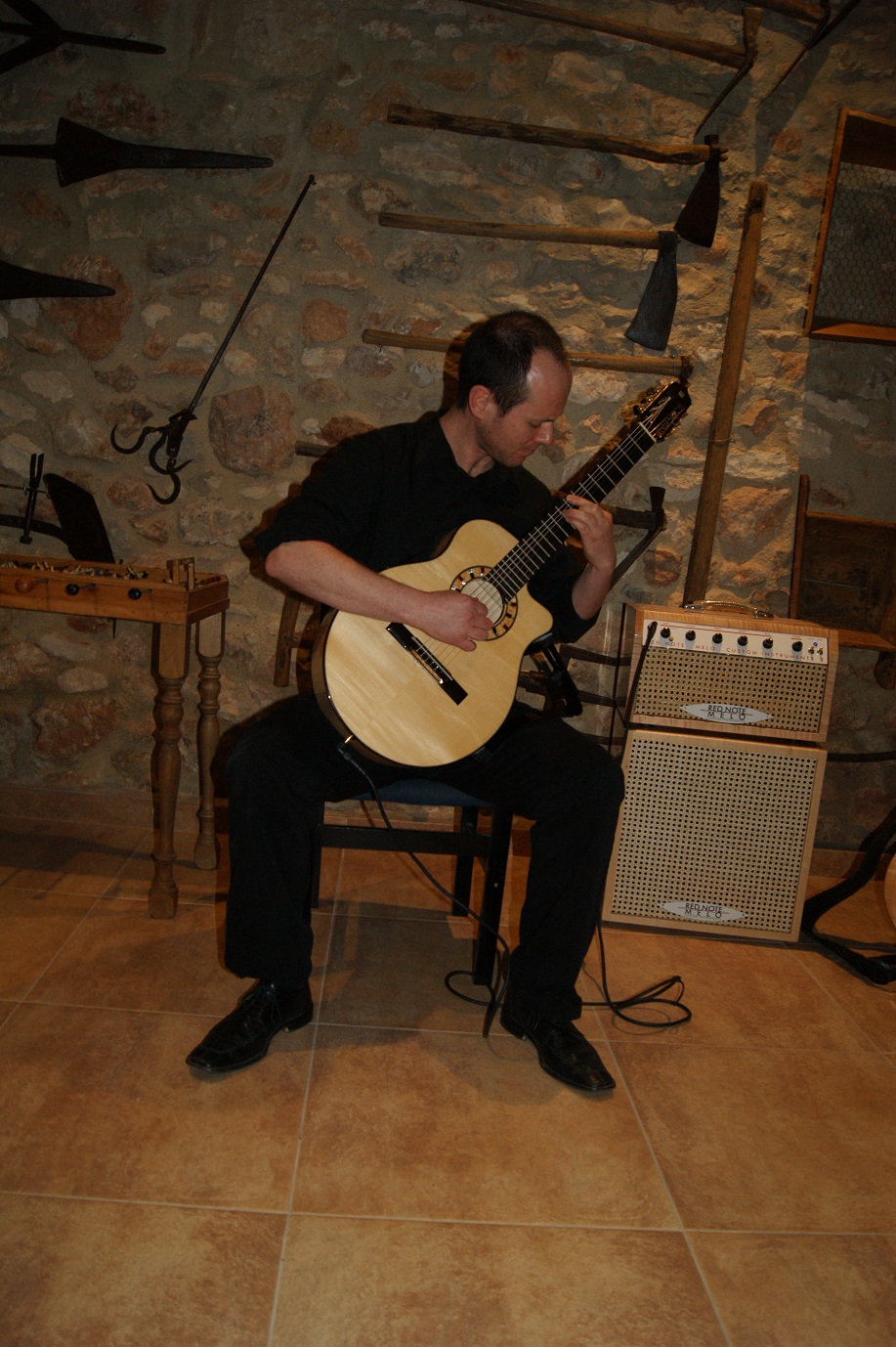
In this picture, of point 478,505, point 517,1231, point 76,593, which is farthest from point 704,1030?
point 76,593

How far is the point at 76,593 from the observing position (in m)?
2.07

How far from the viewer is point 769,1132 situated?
1560 mm

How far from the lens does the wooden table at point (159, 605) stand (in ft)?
6.75

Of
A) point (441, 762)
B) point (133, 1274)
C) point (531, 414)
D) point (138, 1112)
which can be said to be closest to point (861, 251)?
point (531, 414)

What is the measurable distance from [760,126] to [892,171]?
0.42 metres

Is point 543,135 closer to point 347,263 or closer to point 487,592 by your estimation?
point 347,263

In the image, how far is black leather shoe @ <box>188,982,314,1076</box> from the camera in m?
1.56

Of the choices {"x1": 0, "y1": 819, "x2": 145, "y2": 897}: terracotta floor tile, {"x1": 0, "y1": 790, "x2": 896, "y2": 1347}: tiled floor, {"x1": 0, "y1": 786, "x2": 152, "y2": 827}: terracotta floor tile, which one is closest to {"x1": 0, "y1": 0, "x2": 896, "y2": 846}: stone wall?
{"x1": 0, "y1": 786, "x2": 152, "y2": 827}: terracotta floor tile

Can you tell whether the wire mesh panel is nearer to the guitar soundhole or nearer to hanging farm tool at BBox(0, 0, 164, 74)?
the guitar soundhole

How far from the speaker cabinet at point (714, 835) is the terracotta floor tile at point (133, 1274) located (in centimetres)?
128

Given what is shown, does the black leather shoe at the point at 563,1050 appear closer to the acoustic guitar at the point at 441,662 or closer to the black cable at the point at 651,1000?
the black cable at the point at 651,1000

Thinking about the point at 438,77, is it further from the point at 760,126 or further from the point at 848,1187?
the point at 848,1187

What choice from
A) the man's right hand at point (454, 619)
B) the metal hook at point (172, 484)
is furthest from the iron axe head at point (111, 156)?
the man's right hand at point (454, 619)

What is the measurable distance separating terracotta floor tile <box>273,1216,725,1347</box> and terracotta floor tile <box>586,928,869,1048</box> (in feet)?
1.97
